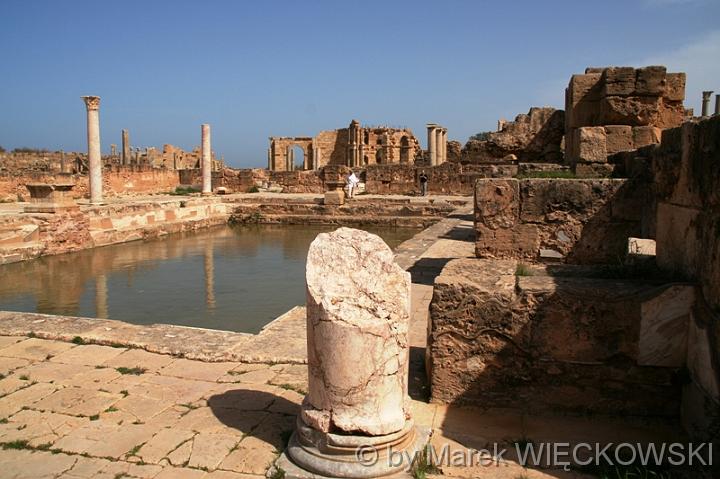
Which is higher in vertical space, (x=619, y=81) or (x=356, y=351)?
(x=619, y=81)

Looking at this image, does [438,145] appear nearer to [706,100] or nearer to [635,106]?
[706,100]

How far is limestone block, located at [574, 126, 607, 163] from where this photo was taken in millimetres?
8477

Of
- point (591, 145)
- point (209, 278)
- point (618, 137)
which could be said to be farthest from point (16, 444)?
point (618, 137)

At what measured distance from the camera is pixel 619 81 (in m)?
9.20

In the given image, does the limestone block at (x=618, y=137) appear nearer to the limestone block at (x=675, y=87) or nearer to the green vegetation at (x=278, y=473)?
the limestone block at (x=675, y=87)

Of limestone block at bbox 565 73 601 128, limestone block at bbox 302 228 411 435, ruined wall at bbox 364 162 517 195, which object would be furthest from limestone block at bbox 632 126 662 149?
ruined wall at bbox 364 162 517 195

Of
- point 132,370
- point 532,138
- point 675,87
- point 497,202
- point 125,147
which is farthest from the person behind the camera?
point 125,147

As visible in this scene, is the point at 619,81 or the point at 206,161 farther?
the point at 206,161

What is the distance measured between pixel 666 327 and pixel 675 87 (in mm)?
7371

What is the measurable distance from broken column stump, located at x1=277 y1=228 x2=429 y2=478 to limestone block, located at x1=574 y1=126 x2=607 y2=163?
6.14m

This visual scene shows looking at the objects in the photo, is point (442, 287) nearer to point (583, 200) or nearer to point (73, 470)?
point (73, 470)

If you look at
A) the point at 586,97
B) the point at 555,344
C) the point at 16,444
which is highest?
the point at 586,97

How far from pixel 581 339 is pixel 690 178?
1.31 metres

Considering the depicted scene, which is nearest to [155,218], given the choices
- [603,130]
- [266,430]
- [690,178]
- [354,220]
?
[354,220]
